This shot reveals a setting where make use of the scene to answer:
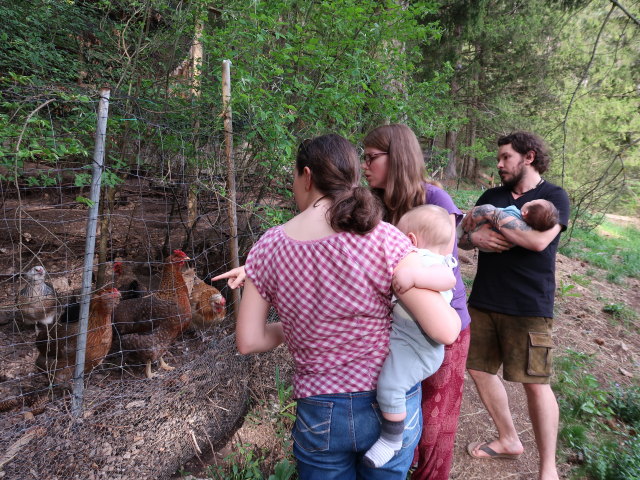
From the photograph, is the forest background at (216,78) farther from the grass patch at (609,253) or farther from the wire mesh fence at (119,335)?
the grass patch at (609,253)

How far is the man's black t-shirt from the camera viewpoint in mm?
2258

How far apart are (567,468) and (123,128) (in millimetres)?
4613

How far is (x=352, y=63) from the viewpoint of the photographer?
11.2 feet

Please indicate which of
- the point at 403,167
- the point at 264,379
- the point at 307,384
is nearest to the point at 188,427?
the point at 264,379

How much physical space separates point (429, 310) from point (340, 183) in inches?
19.7

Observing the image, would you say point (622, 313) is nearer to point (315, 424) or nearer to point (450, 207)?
point (450, 207)

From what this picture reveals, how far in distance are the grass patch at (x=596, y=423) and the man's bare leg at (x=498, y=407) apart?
0.46m

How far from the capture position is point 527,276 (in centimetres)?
227

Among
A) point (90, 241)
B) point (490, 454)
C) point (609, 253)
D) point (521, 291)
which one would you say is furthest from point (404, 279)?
point (609, 253)

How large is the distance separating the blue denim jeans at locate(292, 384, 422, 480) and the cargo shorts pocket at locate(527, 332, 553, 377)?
50.9 inches

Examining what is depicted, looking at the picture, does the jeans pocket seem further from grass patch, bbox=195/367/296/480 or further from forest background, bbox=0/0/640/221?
forest background, bbox=0/0/640/221

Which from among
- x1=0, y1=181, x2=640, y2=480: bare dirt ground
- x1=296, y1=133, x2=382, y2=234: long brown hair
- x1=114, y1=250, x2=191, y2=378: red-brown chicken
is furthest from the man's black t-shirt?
x1=114, y1=250, x2=191, y2=378: red-brown chicken

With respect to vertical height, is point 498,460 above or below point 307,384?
below

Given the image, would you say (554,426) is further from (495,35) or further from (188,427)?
(495,35)
